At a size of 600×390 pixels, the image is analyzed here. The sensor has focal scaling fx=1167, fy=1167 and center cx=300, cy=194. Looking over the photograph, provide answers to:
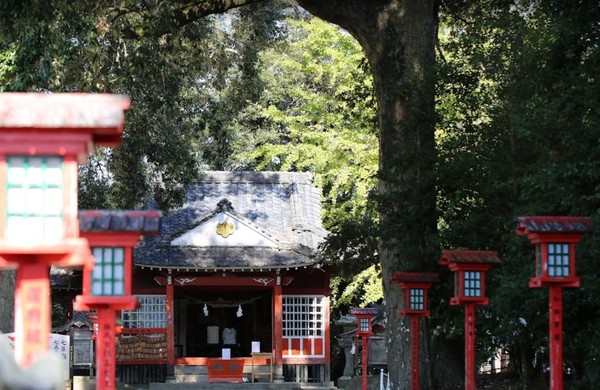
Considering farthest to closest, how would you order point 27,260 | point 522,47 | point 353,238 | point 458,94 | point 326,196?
point 326,196 → point 353,238 → point 458,94 → point 522,47 → point 27,260

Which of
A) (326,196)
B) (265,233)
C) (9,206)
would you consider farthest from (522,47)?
(326,196)

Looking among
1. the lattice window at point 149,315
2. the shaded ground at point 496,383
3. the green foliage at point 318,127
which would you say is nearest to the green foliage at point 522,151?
the shaded ground at point 496,383

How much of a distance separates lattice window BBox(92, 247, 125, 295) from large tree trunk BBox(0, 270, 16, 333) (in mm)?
12465

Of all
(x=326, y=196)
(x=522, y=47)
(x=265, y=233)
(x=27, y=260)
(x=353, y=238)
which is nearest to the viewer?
(x=27, y=260)

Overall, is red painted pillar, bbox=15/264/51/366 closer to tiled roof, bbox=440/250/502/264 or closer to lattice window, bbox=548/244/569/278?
lattice window, bbox=548/244/569/278

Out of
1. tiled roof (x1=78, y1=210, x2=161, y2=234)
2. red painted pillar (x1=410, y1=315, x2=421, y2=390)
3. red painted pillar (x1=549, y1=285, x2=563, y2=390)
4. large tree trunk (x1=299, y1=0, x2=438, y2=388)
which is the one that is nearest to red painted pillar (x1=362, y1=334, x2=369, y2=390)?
large tree trunk (x1=299, y1=0, x2=438, y2=388)

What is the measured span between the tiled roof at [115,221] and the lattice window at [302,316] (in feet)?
71.2

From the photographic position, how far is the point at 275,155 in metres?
37.9

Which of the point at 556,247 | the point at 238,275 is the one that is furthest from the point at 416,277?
the point at 238,275

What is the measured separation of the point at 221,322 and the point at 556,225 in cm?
2360

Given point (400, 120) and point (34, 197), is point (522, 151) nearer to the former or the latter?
point (400, 120)

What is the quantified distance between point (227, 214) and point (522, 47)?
1651cm

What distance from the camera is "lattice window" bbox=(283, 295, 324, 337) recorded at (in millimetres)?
32125

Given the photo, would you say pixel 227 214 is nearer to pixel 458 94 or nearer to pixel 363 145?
pixel 363 145
